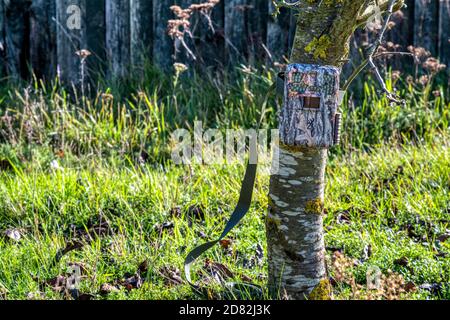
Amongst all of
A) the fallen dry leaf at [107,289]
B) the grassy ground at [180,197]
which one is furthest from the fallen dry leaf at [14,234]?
the fallen dry leaf at [107,289]

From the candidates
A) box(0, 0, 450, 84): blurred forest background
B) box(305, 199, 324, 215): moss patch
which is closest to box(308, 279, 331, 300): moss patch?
box(305, 199, 324, 215): moss patch

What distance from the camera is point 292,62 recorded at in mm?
3064

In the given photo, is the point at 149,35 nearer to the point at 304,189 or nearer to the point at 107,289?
the point at 107,289

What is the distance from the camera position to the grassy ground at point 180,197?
3.64 meters

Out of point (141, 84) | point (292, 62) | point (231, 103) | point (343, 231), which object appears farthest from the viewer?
point (141, 84)

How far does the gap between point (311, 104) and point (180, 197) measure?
1.78 m

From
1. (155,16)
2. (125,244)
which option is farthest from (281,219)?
(155,16)

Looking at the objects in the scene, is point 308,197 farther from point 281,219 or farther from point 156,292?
point 156,292

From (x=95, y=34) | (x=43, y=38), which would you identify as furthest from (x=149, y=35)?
(x=43, y=38)

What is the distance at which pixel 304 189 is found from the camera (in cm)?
308

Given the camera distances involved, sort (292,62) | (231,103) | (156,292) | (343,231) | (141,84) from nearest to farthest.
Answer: (292,62), (156,292), (343,231), (231,103), (141,84)

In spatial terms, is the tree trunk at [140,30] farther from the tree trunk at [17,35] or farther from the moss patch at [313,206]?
the moss patch at [313,206]

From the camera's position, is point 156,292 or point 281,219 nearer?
point 281,219
